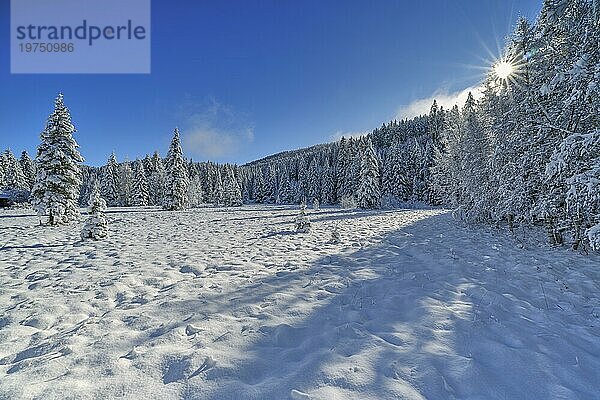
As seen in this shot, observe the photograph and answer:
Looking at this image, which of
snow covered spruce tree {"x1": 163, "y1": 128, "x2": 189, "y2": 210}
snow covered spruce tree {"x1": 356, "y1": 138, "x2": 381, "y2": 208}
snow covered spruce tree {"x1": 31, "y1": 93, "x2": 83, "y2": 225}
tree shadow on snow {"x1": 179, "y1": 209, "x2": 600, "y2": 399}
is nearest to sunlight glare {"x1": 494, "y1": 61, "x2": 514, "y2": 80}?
tree shadow on snow {"x1": 179, "y1": 209, "x2": 600, "y2": 399}

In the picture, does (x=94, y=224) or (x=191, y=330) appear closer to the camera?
(x=191, y=330)

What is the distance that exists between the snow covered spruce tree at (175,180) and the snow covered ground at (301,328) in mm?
31876

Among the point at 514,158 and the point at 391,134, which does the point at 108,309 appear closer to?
the point at 514,158

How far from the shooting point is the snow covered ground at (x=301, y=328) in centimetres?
331

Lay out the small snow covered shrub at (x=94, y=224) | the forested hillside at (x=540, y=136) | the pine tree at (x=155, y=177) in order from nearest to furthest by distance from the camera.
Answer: the forested hillside at (x=540, y=136)
the small snow covered shrub at (x=94, y=224)
the pine tree at (x=155, y=177)

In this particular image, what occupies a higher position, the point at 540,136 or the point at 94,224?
the point at 540,136

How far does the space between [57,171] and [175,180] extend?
18025 millimetres

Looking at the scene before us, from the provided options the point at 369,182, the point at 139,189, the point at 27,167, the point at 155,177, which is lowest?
the point at 369,182

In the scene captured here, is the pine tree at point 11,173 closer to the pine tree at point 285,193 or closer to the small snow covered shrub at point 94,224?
the pine tree at point 285,193

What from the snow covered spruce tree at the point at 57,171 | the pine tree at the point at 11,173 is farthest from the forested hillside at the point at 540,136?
the pine tree at the point at 11,173

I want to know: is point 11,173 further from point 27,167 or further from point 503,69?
point 503,69

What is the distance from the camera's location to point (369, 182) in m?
44.2

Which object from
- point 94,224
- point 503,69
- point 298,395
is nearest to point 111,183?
point 94,224

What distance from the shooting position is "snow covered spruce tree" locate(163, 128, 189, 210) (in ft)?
133
